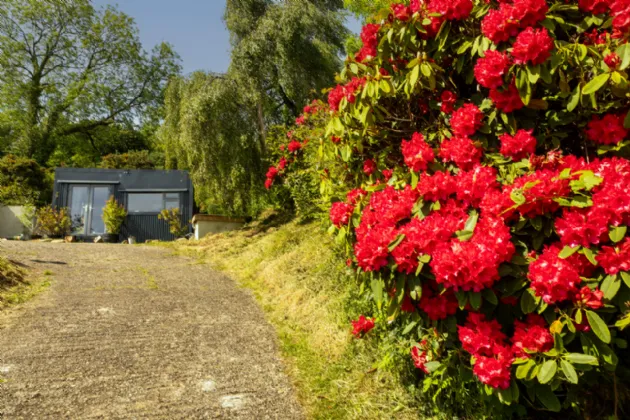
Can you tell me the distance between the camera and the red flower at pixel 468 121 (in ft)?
6.44

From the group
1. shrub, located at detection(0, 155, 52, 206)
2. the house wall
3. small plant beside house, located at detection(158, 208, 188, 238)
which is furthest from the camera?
shrub, located at detection(0, 155, 52, 206)

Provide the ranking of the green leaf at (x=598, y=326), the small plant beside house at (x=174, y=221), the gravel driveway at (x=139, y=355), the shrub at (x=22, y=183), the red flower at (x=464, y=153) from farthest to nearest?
the shrub at (x=22, y=183), the small plant beside house at (x=174, y=221), the gravel driveway at (x=139, y=355), the red flower at (x=464, y=153), the green leaf at (x=598, y=326)

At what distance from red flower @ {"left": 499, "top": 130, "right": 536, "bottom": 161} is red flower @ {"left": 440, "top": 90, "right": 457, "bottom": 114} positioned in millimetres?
436

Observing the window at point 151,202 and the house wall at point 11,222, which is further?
the house wall at point 11,222

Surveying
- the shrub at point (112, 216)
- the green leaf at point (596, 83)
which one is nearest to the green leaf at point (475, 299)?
the green leaf at point (596, 83)

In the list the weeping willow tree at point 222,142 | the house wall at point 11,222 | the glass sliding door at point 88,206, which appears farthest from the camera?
the house wall at point 11,222

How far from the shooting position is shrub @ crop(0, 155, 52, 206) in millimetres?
16062

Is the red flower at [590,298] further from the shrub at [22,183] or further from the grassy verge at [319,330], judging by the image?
the shrub at [22,183]

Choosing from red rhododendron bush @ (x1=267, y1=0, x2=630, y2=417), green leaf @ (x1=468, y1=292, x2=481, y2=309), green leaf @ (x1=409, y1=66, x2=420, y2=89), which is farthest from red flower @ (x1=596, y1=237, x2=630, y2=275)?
green leaf @ (x1=409, y1=66, x2=420, y2=89)

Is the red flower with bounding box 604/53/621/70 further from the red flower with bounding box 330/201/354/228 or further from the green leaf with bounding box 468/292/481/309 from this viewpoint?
the red flower with bounding box 330/201/354/228

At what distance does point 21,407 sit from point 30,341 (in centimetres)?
108

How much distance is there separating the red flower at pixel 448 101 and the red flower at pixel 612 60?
0.72 metres

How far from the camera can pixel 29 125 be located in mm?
24062

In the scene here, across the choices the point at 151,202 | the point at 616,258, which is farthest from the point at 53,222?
the point at 616,258
